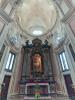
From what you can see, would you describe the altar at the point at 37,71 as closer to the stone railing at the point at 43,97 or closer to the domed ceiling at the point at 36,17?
the stone railing at the point at 43,97

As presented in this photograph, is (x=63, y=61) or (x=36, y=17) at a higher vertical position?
(x=36, y=17)

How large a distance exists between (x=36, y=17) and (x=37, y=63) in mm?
6907

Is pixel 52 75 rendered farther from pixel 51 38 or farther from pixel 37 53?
pixel 51 38

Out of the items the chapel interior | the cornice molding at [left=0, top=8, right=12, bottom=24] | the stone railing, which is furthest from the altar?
the cornice molding at [left=0, top=8, right=12, bottom=24]

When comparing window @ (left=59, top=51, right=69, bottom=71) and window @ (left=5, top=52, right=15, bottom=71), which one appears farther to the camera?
window @ (left=5, top=52, right=15, bottom=71)

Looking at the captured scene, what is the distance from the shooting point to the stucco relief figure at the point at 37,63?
13.0m

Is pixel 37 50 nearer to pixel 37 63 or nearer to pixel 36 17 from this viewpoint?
pixel 37 63

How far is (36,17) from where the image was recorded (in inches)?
671

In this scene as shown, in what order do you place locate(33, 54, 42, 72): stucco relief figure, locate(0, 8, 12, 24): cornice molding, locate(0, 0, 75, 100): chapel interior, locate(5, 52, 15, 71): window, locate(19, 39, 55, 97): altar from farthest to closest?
locate(33, 54, 42, 72): stucco relief figure < locate(5, 52, 15, 71): window < locate(19, 39, 55, 97): altar < locate(0, 0, 75, 100): chapel interior < locate(0, 8, 12, 24): cornice molding

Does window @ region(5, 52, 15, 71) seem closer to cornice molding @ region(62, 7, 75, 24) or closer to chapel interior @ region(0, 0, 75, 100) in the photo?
chapel interior @ region(0, 0, 75, 100)

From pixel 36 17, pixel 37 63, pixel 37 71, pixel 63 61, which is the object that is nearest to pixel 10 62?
pixel 37 63

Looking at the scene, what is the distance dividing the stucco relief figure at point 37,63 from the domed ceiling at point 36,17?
146 inches

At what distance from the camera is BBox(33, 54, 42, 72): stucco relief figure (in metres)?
13.0

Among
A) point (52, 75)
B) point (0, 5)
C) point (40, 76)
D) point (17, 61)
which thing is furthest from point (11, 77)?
point (0, 5)
